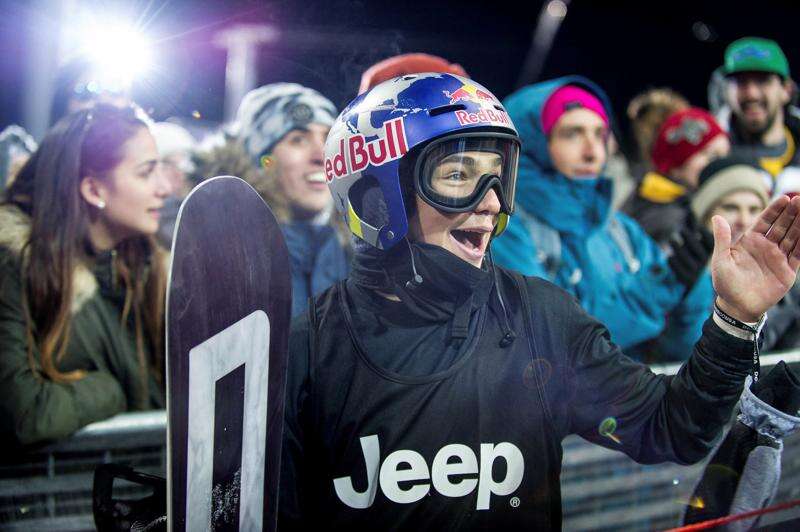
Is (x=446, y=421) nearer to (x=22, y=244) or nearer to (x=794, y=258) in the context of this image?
(x=794, y=258)

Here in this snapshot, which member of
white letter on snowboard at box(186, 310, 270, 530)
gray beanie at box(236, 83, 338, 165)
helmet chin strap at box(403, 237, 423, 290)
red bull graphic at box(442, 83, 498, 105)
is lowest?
white letter on snowboard at box(186, 310, 270, 530)

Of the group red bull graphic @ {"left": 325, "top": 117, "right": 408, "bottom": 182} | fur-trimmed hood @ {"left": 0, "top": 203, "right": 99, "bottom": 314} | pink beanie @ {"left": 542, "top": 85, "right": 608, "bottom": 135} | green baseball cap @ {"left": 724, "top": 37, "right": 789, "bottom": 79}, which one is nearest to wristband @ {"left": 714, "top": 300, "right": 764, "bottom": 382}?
red bull graphic @ {"left": 325, "top": 117, "right": 408, "bottom": 182}

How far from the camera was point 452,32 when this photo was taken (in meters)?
2.23

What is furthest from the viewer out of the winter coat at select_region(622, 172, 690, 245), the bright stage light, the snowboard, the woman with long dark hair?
the winter coat at select_region(622, 172, 690, 245)

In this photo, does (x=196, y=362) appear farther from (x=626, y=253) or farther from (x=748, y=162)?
(x=748, y=162)

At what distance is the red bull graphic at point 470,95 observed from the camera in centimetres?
171

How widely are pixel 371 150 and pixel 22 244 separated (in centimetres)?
114

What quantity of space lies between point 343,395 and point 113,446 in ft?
2.86

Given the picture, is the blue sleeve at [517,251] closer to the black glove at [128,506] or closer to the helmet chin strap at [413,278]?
the helmet chin strap at [413,278]

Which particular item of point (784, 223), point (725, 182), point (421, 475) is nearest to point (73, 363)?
point (421, 475)

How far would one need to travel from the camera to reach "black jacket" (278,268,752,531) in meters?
1.76

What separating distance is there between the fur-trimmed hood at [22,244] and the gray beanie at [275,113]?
595 mm

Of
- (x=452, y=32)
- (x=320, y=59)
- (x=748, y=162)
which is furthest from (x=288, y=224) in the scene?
(x=748, y=162)

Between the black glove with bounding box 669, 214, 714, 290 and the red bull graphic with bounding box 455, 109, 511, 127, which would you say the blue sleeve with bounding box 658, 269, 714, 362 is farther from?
the red bull graphic with bounding box 455, 109, 511, 127
